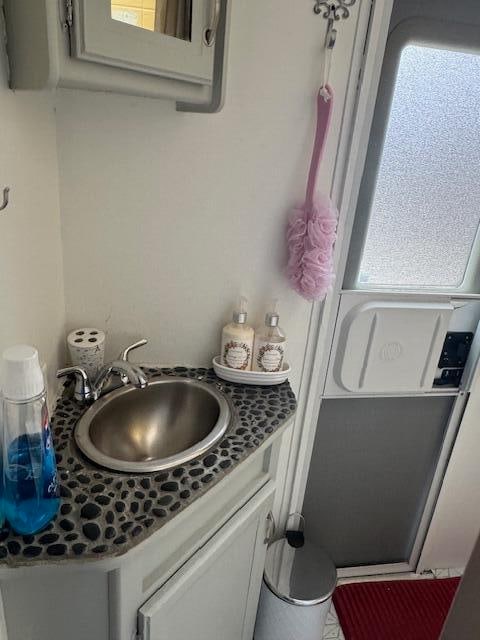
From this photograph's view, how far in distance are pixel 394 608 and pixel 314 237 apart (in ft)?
4.41

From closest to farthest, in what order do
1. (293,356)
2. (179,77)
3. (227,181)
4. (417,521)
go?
(179,77) → (227,181) → (293,356) → (417,521)

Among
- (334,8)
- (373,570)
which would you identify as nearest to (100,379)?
(334,8)

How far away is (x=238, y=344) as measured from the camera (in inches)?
44.9

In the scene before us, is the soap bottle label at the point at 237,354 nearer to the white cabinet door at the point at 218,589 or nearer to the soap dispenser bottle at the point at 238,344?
the soap dispenser bottle at the point at 238,344

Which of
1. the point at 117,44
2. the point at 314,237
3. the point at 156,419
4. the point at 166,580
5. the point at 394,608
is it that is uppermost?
the point at 117,44

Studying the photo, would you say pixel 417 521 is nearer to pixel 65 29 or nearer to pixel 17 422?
pixel 17 422

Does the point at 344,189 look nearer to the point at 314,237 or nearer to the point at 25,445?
the point at 314,237

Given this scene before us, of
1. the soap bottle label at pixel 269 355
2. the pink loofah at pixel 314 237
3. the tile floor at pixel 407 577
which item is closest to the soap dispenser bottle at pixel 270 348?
the soap bottle label at pixel 269 355

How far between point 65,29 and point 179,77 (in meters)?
0.21

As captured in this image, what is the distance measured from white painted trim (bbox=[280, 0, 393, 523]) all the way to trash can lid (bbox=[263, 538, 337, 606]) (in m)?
0.17

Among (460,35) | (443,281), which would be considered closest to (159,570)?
(443,281)

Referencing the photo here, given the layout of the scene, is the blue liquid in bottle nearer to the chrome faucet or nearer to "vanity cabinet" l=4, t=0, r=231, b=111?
the chrome faucet

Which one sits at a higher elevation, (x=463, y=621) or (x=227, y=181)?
(x=227, y=181)

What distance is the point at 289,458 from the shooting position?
1.43 metres
